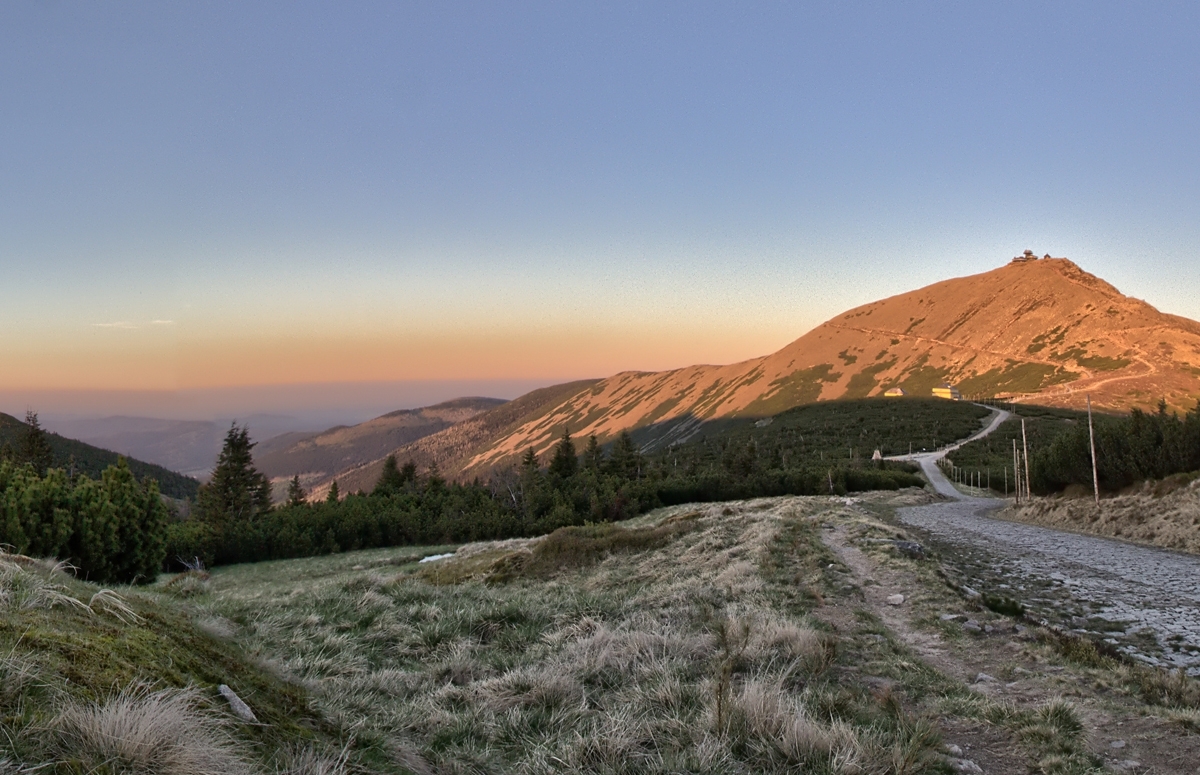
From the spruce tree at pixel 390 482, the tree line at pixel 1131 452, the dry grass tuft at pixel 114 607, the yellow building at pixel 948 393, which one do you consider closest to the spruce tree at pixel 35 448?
the spruce tree at pixel 390 482

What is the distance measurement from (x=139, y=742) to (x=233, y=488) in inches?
2743

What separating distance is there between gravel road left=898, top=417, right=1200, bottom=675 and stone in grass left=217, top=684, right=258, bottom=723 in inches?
395

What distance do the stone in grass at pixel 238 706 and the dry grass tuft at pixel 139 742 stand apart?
2.21ft

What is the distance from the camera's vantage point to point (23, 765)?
2402 millimetres

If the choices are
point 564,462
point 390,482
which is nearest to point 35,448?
point 390,482

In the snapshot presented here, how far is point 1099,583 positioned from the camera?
504 inches

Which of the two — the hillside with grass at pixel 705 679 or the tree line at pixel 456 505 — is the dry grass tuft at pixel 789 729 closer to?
the hillside with grass at pixel 705 679

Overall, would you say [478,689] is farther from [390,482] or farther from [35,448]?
[35,448]

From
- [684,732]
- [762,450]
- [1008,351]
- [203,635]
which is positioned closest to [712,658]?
[684,732]

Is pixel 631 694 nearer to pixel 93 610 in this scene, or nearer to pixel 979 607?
pixel 93 610

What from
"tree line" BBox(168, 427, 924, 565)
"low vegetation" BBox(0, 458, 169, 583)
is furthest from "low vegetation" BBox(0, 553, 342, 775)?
"tree line" BBox(168, 427, 924, 565)

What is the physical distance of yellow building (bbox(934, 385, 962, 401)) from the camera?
151 metres

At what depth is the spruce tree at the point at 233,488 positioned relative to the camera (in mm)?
60250

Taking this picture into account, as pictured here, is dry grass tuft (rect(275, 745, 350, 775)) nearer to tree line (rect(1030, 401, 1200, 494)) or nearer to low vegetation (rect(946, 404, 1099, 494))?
tree line (rect(1030, 401, 1200, 494))
